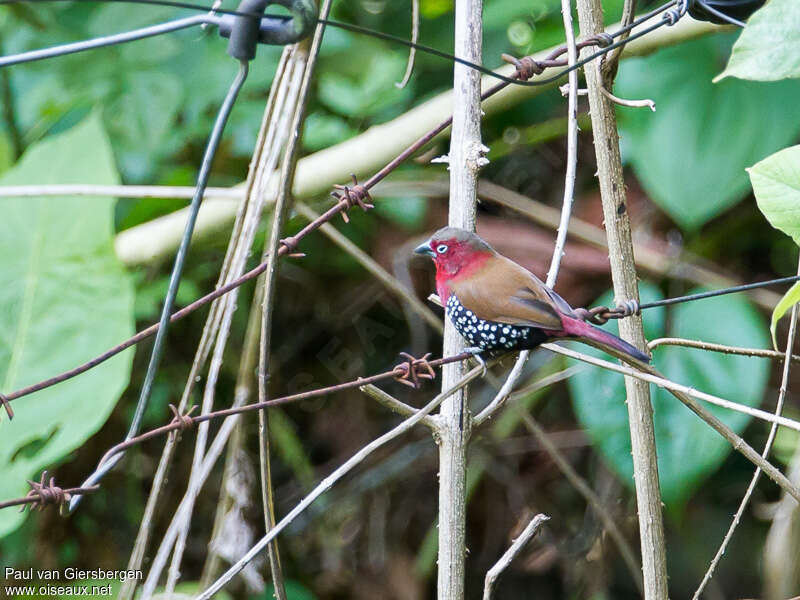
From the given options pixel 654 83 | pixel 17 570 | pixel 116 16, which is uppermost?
pixel 116 16

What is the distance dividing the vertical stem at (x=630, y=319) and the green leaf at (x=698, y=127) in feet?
2.85

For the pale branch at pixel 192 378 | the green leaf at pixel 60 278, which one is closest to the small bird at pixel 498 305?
the pale branch at pixel 192 378

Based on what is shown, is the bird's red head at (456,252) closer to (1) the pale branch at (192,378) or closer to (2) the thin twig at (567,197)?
(2) the thin twig at (567,197)

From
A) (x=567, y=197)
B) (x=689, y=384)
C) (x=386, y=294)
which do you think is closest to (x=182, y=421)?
(x=567, y=197)

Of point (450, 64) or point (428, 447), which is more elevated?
point (450, 64)

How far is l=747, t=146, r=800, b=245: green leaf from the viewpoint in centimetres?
115

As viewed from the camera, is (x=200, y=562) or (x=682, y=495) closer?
(x=682, y=495)

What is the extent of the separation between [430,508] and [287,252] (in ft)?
6.19

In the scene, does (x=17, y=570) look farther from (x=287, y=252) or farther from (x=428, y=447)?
(x=287, y=252)

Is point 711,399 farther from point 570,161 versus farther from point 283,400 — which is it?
point 283,400

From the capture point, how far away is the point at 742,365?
2.24 metres

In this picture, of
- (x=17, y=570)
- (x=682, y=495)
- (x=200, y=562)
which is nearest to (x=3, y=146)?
(x=17, y=570)

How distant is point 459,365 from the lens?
1.38 m

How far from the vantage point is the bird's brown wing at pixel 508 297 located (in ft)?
4.46
